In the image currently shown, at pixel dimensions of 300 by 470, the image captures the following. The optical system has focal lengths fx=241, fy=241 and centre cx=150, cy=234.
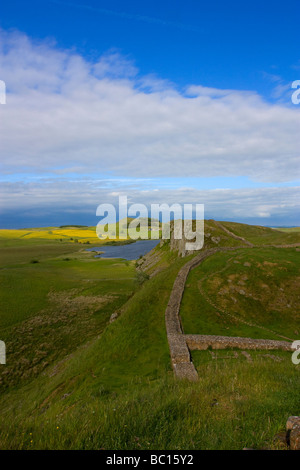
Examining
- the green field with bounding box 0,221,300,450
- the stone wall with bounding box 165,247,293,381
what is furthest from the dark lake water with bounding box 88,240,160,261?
the stone wall with bounding box 165,247,293,381

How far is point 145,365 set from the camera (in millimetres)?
18484

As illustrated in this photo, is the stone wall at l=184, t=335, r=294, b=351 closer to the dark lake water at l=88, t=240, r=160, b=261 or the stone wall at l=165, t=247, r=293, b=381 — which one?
the stone wall at l=165, t=247, r=293, b=381

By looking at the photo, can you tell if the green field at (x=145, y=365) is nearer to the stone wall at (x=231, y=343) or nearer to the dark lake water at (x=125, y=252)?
the stone wall at (x=231, y=343)

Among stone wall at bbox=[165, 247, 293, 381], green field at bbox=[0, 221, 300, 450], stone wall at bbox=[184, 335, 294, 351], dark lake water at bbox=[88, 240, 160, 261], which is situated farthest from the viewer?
dark lake water at bbox=[88, 240, 160, 261]

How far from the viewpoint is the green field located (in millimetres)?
6438

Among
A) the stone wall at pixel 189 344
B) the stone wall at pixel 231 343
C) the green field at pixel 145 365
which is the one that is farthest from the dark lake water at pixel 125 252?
the stone wall at pixel 231 343

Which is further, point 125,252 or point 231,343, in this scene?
point 125,252

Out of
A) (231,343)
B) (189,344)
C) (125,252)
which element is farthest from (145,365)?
(125,252)

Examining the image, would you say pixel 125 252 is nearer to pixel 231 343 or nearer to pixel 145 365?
pixel 231 343

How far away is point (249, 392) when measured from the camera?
9.16m

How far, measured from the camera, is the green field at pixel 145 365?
6.44 m

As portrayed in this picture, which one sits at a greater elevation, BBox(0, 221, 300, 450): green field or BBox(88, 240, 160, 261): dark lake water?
BBox(0, 221, 300, 450): green field

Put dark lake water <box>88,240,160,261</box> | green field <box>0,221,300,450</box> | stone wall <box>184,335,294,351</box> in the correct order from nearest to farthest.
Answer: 1. green field <box>0,221,300,450</box>
2. stone wall <box>184,335,294,351</box>
3. dark lake water <box>88,240,160,261</box>
